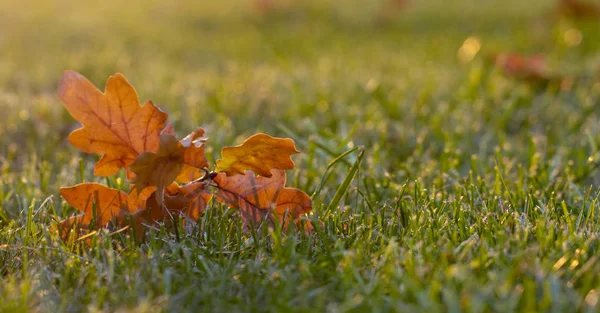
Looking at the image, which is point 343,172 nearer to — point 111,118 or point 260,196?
point 260,196

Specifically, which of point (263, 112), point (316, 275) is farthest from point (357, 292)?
point (263, 112)

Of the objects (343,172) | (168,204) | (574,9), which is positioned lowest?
(343,172)

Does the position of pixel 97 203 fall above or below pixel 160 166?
below

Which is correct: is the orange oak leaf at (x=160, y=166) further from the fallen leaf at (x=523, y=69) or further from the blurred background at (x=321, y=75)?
the fallen leaf at (x=523, y=69)

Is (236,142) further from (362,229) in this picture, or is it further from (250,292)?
(250,292)

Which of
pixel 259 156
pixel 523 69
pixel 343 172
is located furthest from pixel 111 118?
pixel 523 69

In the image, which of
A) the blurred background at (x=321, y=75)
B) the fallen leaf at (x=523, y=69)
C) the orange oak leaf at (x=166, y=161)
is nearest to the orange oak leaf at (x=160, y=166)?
the orange oak leaf at (x=166, y=161)
